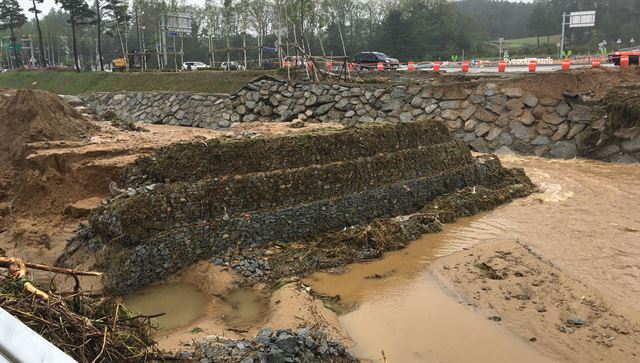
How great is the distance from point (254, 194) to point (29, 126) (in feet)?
25.2

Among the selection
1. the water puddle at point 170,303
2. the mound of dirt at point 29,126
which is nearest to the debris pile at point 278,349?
the water puddle at point 170,303

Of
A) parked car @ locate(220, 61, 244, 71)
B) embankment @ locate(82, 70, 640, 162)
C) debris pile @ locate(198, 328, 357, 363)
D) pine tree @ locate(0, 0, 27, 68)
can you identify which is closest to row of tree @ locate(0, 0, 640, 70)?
pine tree @ locate(0, 0, 27, 68)

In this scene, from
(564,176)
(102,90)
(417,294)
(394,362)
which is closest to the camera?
(394,362)

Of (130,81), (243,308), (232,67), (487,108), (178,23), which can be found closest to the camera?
(243,308)

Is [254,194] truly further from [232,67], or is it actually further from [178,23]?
[178,23]

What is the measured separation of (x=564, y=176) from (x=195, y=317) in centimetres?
1341

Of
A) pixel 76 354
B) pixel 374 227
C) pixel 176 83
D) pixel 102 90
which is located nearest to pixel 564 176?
pixel 374 227

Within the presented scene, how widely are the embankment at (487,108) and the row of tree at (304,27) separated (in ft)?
46.9

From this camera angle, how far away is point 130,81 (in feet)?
115

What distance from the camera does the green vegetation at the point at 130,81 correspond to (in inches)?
1126

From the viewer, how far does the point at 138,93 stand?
3156cm

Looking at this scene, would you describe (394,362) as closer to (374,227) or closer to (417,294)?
(417,294)

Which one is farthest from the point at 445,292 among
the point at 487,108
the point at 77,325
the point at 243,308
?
the point at 487,108

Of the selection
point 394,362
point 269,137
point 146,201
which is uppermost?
point 269,137
